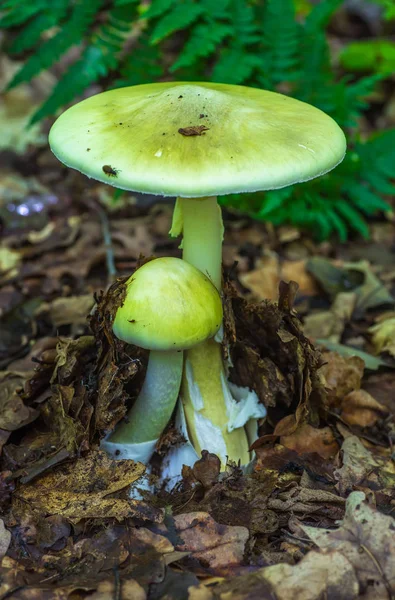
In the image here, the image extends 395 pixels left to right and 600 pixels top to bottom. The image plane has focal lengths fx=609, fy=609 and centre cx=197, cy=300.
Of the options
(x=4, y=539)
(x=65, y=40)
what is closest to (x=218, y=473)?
(x=4, y=539)

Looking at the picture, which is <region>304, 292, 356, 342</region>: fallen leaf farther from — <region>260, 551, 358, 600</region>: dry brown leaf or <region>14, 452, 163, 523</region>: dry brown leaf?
<region>260, 551, 358, 600</region>: dry brown leaf

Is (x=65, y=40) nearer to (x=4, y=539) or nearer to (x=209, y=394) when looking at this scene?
(x=209, y=394)

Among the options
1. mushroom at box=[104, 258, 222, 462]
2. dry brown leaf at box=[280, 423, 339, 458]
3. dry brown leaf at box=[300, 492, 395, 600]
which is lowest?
dry brown leaf at box=[280, 423, 339, 458]

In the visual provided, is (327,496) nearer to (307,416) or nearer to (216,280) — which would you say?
(307,416)

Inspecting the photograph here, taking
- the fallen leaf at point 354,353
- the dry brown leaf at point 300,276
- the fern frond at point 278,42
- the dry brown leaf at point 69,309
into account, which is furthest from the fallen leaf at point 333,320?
the fern frond at point 278,42

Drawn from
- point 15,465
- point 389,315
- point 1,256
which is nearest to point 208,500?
point 15,465

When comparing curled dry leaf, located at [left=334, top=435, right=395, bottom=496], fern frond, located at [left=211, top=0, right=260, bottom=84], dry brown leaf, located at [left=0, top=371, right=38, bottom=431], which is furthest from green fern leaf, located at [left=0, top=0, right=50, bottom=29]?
curled dry leaf, located at [left=334, top=435, right=395, bottom=496]

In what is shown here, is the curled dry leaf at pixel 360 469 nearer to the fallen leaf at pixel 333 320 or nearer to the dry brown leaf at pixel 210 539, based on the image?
the dry brown leaf at pixel 210 539
